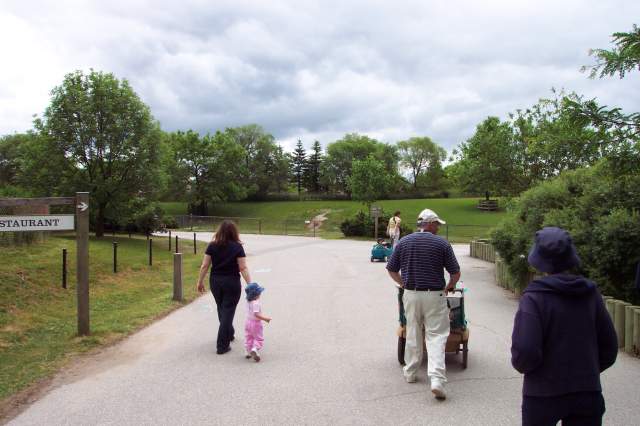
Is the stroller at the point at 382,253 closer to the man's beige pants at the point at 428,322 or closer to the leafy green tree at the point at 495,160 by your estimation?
the leafy green tree at the point at 495,160

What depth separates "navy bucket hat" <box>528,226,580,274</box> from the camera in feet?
9.59

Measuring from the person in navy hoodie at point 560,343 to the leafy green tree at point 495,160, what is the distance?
1584cm

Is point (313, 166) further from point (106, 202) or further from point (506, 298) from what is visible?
point (506, 298)

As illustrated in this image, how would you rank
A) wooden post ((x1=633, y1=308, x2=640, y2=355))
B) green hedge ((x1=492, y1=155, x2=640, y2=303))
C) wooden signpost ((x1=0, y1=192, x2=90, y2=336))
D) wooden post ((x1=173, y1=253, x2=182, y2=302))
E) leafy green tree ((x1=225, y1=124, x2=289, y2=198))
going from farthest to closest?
1. leafy green tree ((x1=225, y1=124, x2=289, y2=198))
2. wooden post ((x1=173, y1=253, x2=182, y2=302))
3. green hedge ((x1=492, y1=155, x2=640, y2=303))
4. wooden signpost ((x1=0, y1=192, x2=90, y2=336))
5. wooden post ((x1=633, y1=308, x2=640, y2=355))

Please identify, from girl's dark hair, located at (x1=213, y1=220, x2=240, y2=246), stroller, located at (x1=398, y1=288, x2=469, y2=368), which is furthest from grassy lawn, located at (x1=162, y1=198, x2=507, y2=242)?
stroller, located at (x1=398, y1=288, x2=469, y2=368)

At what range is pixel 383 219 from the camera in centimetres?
3584

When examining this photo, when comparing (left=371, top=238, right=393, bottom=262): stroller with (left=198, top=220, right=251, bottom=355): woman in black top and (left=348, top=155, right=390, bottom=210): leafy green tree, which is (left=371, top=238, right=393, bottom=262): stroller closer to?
(left=198, top=220, right=251, bottom=355): woman in black top

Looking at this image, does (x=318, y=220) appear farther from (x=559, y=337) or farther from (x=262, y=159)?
(x=559, y=337)

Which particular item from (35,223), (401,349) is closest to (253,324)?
(401,349)

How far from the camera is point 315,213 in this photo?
6775cm

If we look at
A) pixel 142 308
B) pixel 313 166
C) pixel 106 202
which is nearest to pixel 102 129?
pixel 106 202

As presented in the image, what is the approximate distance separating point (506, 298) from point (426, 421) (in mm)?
7824

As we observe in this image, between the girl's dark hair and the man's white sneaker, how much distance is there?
3290 millimetres

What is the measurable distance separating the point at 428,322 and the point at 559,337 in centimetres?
249
